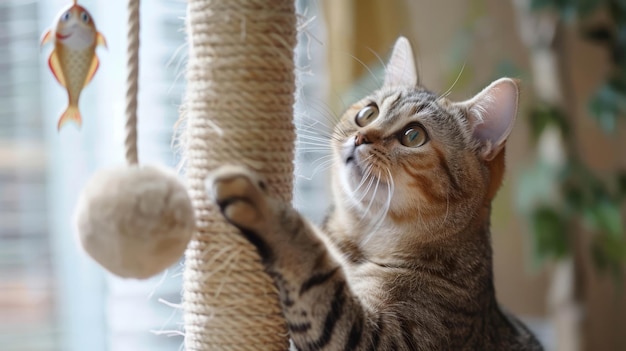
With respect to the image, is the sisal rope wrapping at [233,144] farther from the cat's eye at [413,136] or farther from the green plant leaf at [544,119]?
the green plant leaf at [544,119]

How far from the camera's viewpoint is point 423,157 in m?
0.95

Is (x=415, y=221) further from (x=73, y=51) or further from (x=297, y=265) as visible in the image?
(x=73, y=51)

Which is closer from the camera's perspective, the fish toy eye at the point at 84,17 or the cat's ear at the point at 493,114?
the fish toy eye at the point at 84,17

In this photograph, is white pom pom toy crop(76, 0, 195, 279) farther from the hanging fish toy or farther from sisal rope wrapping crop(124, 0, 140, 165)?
the hanging fish toy

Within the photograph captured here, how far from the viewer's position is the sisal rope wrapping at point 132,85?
696mm

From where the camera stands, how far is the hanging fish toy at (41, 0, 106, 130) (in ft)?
2.46

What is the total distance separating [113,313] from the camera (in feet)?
6.67

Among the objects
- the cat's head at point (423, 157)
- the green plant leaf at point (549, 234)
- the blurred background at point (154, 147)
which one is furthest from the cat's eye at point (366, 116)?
the green plant leaf at point (549, 234)

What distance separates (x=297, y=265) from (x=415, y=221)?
0.29m

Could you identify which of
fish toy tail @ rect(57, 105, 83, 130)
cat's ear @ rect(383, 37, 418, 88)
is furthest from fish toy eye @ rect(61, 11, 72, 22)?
cat's ear @ rect(383, 37, 418, 88)

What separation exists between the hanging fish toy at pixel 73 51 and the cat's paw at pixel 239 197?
22 cm

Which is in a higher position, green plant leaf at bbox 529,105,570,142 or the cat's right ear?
the cat's right ear

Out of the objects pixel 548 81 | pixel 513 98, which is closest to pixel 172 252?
pixel 513 98

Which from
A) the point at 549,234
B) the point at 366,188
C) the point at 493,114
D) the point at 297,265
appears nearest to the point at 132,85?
the point at 297,265
